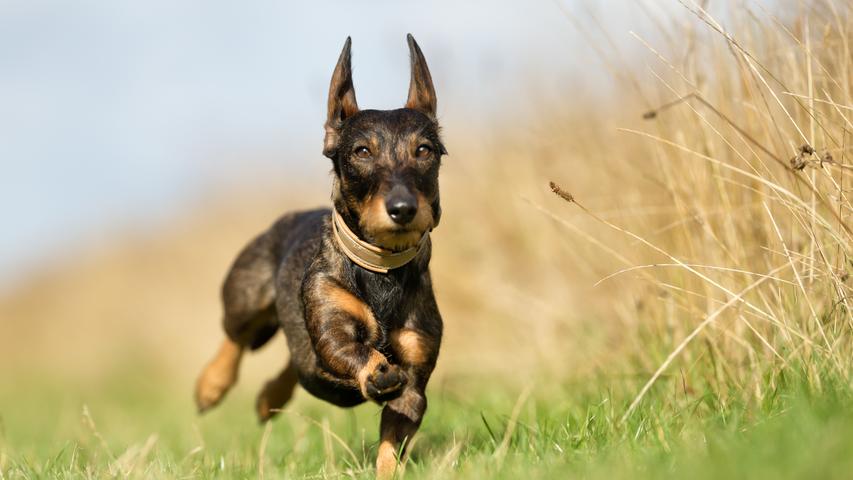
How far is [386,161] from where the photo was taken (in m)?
4.33

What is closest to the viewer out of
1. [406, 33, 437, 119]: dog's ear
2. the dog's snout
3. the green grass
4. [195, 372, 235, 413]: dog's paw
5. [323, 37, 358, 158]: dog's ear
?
the green grass

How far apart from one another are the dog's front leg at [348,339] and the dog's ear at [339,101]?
66 centimetres

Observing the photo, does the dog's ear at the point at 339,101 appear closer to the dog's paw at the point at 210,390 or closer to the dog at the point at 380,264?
the dog at the point at 380,264

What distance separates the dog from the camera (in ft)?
13.5

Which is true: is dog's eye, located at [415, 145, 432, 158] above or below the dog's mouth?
above

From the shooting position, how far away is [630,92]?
6418mm

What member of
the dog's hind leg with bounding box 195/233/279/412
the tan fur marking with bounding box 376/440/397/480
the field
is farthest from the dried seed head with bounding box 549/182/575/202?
the dog's hind leg with bounding box 195/233/279/412

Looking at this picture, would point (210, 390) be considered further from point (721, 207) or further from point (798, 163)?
point (798, 163)

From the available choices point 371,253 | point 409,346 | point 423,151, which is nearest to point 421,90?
point 423,151

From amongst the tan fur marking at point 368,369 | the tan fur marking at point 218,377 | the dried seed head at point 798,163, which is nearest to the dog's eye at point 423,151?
the tan fur marking at point 368,369

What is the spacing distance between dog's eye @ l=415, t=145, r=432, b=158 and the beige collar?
351 millimetres

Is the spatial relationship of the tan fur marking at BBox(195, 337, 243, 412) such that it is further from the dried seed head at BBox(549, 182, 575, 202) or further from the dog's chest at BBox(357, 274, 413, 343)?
the dried seed head at BBox(549, 182, 575, 202)

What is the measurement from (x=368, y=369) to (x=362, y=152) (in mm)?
957

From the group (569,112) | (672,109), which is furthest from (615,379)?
(569,112)
